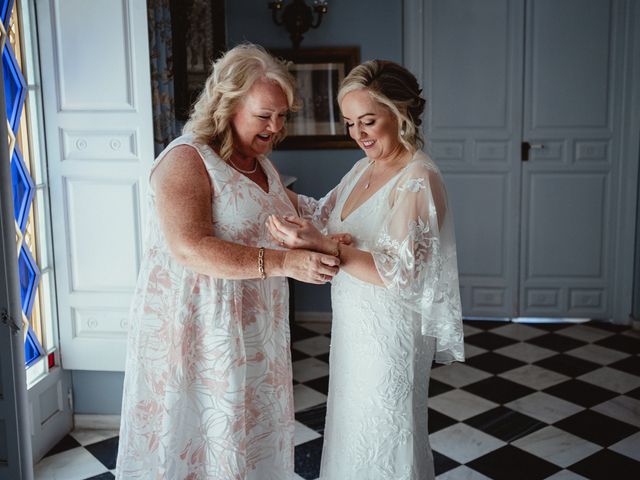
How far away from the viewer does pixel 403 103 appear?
2213 mm

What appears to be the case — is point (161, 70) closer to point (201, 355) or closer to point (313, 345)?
point (201, 355)

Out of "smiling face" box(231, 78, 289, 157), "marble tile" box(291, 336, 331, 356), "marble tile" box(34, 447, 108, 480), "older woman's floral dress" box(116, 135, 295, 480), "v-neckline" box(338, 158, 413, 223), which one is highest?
"smiling face" box(231, 78, 289, 157)

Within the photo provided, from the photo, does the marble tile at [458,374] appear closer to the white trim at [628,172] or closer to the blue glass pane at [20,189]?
the white trim at [628,172]

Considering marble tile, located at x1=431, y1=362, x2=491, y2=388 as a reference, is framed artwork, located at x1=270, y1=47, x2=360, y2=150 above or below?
above

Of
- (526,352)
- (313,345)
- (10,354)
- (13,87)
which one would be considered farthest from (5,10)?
(526,352)

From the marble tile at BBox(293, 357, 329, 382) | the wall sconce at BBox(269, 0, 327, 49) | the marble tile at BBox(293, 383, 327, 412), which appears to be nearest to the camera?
the marble tile at BBox(293, 383, 327, 412)

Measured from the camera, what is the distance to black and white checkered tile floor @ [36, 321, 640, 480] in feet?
10.7

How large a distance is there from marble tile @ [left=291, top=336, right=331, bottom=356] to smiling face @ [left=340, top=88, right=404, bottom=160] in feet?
8.92

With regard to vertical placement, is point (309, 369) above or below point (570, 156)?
below

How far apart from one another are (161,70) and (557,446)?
101 inches

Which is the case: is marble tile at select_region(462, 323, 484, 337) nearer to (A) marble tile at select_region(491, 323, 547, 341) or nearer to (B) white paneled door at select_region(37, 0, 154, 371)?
(A) marble tile at select_region(491, 323, 547, 341)

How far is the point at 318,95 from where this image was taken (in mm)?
5285

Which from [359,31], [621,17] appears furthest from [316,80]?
[621,17]

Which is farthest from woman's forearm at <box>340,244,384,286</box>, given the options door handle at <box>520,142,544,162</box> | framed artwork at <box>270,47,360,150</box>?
door handle at <box>520,142,544,162</box>
